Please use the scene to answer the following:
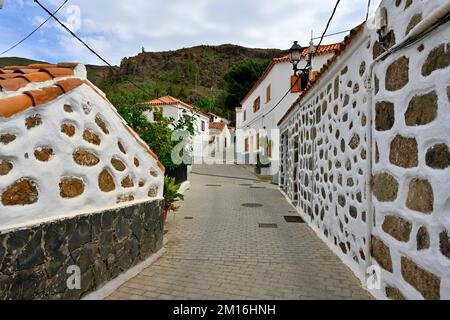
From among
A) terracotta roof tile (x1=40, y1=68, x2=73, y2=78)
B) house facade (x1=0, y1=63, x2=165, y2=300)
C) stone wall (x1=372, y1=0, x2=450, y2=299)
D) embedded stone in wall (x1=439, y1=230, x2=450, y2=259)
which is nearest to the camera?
embedded stone in wall (x1=439, y1=230, x2=450, y2=259)

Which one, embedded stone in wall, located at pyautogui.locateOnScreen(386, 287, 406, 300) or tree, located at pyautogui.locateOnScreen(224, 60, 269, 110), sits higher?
tree, located at pyautogui.locateOnScreen(224, 60, 269, 110)

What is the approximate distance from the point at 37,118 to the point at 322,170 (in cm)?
482

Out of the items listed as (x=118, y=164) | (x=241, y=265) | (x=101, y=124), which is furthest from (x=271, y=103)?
(x=101, y=124)

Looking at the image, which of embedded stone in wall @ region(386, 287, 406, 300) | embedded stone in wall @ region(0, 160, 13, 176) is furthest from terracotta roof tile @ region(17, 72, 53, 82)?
embedded stone in wall @ region(386, 287, 406, 300)

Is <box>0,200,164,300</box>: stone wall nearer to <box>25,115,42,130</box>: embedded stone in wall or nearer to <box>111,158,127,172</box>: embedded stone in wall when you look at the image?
<box>111,158,127,172</box>: embedded stone in wall

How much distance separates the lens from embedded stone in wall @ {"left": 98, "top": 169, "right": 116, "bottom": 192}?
3549mm

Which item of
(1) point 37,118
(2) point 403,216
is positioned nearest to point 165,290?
(1) point 37,118

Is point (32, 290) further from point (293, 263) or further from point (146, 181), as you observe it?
point (293, 263)

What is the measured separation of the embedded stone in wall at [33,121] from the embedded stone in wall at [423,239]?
11.2ft

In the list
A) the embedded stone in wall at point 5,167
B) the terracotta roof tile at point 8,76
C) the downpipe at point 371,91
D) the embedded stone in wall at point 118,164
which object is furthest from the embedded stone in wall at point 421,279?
the terracotta roof tile at point 8,76

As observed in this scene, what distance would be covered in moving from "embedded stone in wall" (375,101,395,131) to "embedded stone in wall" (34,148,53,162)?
335cm

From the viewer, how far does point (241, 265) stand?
4488 millimetres

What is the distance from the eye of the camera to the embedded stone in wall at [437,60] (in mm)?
2188

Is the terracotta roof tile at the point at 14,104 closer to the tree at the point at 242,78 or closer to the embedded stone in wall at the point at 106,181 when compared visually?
the embedded stone in wall at the point at 106,181
